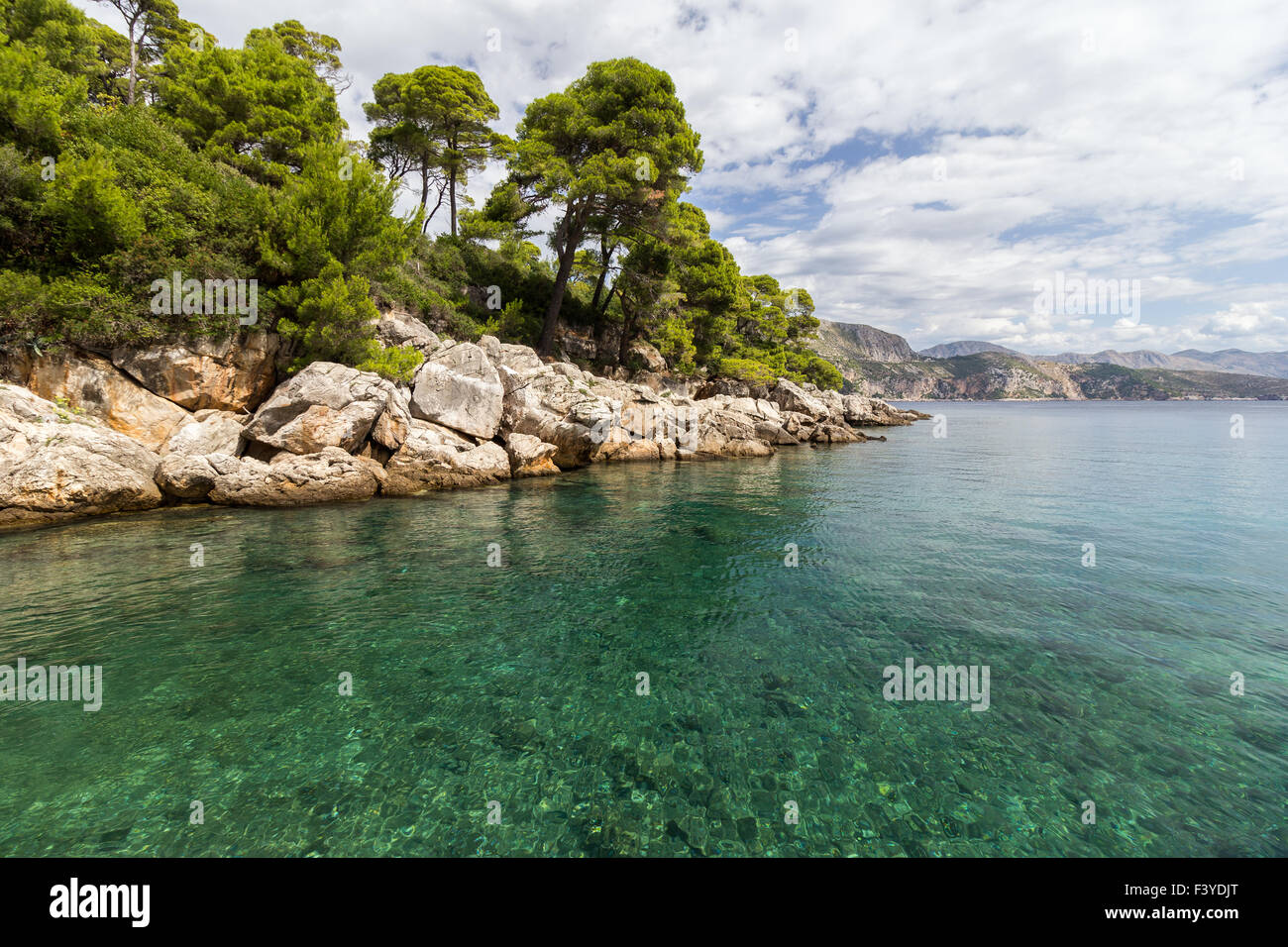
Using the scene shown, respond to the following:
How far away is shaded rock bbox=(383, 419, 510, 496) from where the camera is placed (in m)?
19.6

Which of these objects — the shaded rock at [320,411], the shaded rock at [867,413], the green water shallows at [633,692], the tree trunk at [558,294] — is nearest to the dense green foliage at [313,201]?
the tree trunk at [558,294]

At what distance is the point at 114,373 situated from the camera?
17.1m

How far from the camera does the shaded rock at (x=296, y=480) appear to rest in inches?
645

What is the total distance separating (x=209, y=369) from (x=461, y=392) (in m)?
9.50

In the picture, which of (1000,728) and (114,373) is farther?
(114,373)

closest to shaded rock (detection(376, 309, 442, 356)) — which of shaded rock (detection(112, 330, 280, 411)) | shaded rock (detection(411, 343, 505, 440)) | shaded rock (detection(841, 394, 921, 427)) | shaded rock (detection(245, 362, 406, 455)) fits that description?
shaded rock (detection(411, 343, 505, 440))

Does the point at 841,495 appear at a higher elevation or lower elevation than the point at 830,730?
higher

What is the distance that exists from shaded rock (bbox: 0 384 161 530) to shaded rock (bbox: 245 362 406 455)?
3.66m

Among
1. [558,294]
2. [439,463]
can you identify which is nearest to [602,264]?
[558,294]

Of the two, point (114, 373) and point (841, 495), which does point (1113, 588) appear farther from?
point (114, 373)

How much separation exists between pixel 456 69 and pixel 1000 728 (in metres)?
48.1

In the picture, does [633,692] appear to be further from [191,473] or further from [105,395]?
[105,395]
